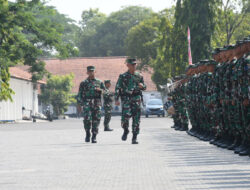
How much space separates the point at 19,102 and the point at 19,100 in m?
0.26

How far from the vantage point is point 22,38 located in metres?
45.7

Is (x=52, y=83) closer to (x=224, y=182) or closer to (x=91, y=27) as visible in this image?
(x=91, y=27)

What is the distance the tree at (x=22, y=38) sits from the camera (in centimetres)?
4072

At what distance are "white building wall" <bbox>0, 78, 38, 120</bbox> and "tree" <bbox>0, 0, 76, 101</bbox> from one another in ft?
22.1

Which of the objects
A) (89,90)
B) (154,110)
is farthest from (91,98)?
(154,110)

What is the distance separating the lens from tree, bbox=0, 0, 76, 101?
134 ft

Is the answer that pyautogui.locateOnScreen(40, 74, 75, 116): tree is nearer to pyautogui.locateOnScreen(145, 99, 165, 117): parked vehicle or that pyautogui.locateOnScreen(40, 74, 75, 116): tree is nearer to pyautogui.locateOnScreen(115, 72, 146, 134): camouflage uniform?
pyautogui.locateOnScreen(145, 99, 165, 117): parked vehicle

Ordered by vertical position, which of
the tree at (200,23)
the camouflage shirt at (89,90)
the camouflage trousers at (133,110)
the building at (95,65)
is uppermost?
the building at (95,65)

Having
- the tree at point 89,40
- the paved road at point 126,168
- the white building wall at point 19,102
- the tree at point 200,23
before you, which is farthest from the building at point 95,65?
the paved road at point 126,168

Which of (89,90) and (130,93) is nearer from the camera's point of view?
(130,93)

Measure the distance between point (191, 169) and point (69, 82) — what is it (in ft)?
209

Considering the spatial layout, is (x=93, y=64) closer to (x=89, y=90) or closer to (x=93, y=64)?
(x=93, y=64)

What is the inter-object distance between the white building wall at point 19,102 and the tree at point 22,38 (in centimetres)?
673

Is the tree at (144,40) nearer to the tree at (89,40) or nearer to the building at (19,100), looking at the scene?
the building at (19,100)
